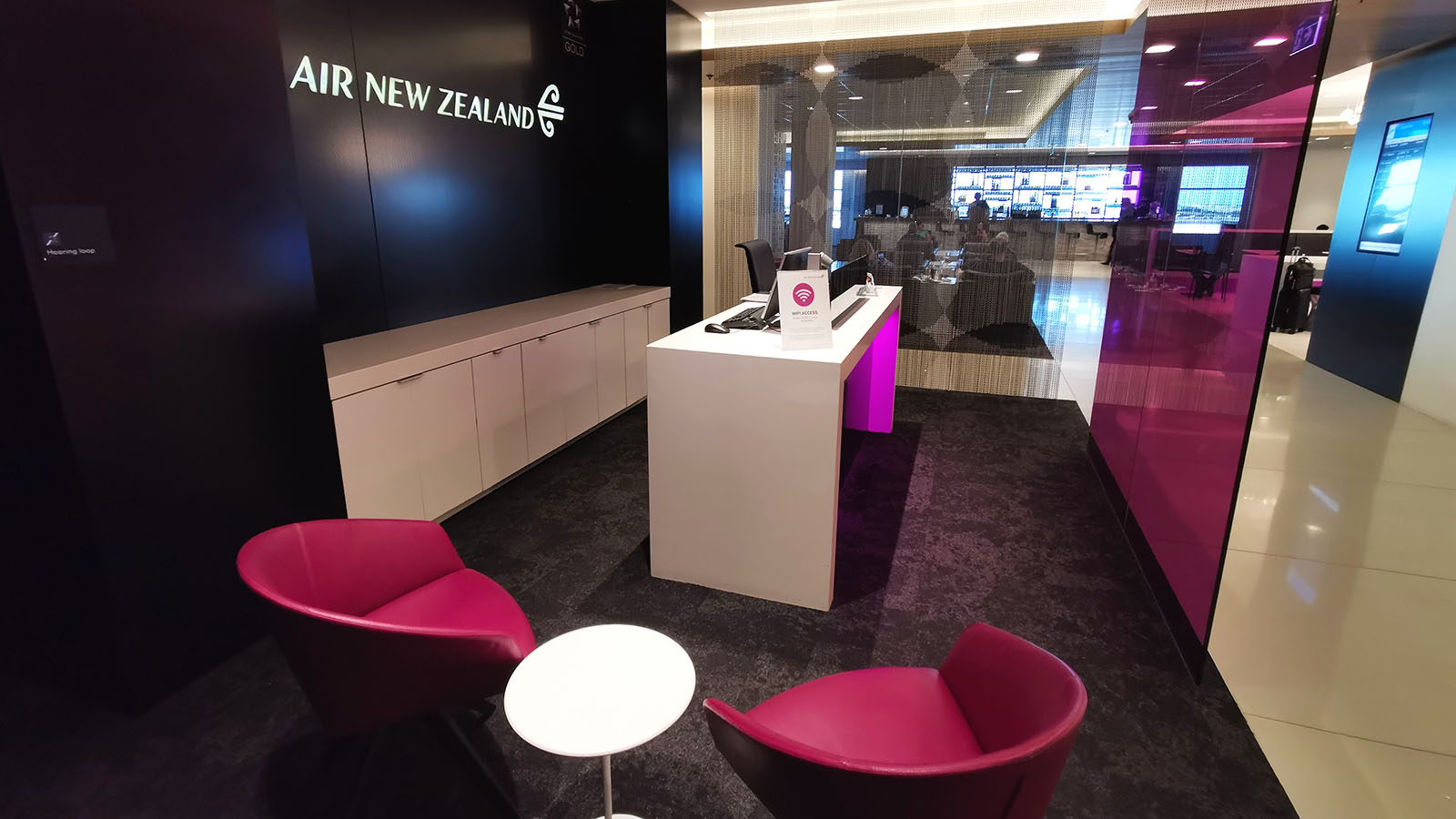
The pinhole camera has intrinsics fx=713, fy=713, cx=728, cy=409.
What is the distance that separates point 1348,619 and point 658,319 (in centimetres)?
430

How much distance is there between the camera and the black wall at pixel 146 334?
1853mm

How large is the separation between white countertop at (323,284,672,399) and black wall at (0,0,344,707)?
0.37 m

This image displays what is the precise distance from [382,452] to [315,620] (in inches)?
65.1

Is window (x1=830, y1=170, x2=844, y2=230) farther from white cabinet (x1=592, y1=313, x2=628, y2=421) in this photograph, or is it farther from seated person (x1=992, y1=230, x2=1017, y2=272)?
white cabinet (x1=592, y1=313, x2=628, y2=421)

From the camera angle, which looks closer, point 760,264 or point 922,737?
point 922,737

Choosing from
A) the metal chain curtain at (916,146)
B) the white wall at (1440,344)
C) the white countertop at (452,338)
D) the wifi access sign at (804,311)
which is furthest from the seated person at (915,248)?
the white wall at (1440,344)

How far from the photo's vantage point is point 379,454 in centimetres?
298

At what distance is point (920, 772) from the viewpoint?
103 cm

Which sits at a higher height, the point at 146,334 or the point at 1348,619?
the point at 146,334

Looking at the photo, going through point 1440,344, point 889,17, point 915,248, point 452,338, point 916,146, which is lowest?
point 1440,344

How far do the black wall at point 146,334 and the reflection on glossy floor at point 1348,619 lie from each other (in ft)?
10.8

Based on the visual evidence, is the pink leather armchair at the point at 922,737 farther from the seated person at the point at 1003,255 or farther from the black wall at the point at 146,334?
the seated person at the point at 1003,255

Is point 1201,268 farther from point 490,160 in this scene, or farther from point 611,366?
point 490,160

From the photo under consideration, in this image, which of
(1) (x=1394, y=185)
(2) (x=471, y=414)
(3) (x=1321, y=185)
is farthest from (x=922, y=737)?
(3) (x=1321, y=185)
